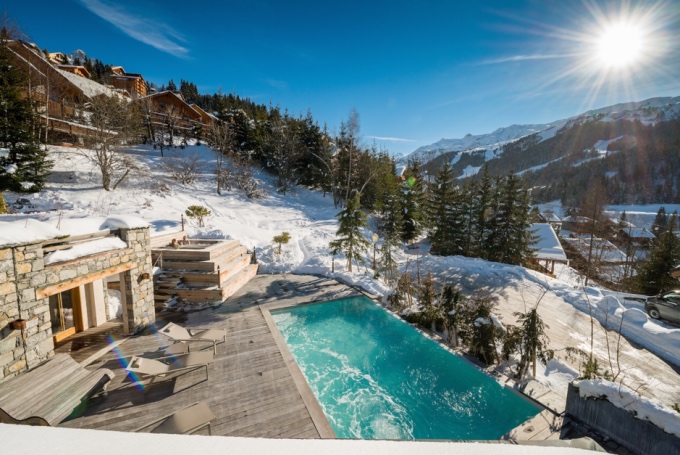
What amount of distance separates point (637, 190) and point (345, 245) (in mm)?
114482

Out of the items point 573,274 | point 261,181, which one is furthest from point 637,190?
point 261,181

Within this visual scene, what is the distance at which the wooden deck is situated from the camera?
388 centimetres

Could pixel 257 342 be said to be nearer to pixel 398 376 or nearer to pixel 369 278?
pixel 398 376

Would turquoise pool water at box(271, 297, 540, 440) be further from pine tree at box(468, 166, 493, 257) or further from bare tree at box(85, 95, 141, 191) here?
bare tree at box(85, 95, 141, 191)

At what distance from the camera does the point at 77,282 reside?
15.5ft

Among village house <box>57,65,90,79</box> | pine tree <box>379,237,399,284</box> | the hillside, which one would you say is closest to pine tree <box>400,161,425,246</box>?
pine tree <box>379,237,399,284</box>

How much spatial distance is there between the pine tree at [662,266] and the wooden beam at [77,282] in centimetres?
2439

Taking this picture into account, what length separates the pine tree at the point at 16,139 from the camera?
12.6 metres

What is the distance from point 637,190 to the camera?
80.9 m

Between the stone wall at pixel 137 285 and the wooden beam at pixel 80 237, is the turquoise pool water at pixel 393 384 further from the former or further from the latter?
the wooden beam at pixel 80 237

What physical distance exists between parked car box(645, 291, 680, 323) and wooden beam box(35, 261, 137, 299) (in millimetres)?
17229

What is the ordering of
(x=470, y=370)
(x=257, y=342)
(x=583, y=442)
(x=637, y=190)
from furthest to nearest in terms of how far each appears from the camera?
(x=637, y=190) → (x=257, y=342) → (x=470, y=370) → (x=583, y=442)

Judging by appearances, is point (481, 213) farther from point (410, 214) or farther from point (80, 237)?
point (80, 237)

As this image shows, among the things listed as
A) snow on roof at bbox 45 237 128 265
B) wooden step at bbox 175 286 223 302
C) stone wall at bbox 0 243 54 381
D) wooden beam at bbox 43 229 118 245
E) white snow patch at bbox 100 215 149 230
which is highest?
white snow patch at bbox 100 215 149 230
